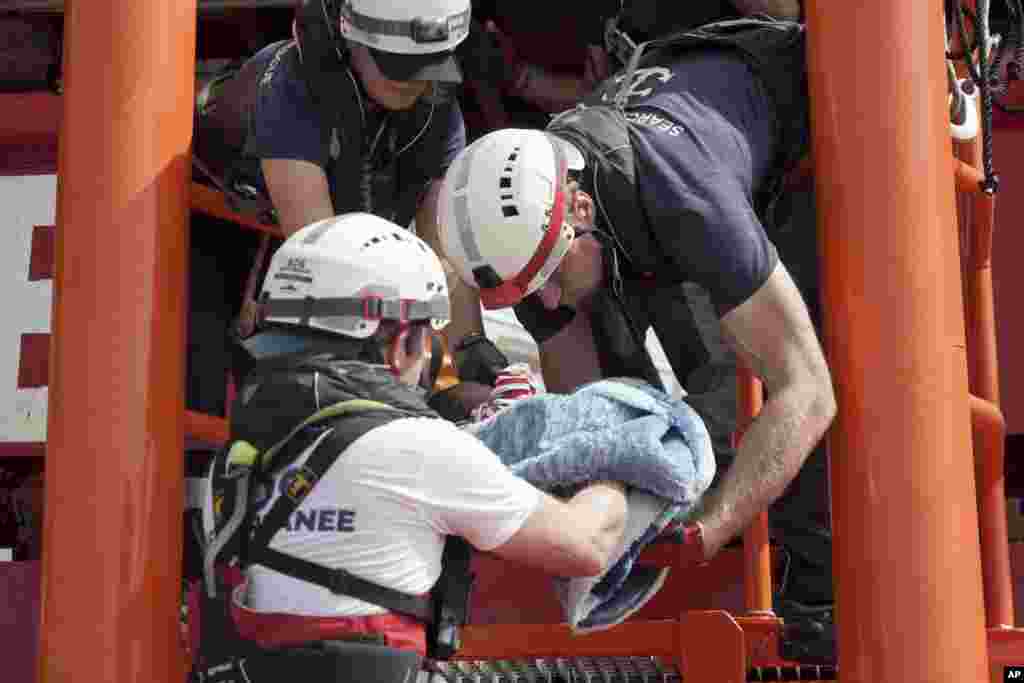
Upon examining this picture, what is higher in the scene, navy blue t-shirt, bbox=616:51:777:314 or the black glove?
navy blue t-shirt, bbox=616:51:777:314

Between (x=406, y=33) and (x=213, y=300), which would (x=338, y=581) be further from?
(x=213, y=300)

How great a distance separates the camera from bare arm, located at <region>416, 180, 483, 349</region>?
395 cm

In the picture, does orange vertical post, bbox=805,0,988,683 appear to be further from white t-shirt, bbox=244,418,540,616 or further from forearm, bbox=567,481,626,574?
white t-shirt, bbox=244,418,540,616

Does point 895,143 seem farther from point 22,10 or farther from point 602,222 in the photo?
point 22,10

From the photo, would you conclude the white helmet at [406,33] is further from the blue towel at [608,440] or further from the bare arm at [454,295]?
the blue towel at [608,440]

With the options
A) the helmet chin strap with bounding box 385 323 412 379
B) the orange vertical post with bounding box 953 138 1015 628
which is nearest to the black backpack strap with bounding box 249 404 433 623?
the helmet chin strap with bounding box 385 323 412 379

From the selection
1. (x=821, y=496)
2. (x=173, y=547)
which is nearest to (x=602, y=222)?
(x=821, y=496)

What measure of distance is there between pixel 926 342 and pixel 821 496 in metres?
0.67

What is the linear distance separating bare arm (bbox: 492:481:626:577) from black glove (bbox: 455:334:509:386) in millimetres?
874

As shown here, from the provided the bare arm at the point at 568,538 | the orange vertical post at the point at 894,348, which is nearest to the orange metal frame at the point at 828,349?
the orange vertical post at the point at 894,348

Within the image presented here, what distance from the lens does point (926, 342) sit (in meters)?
3.08

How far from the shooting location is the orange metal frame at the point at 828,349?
3.01 metres

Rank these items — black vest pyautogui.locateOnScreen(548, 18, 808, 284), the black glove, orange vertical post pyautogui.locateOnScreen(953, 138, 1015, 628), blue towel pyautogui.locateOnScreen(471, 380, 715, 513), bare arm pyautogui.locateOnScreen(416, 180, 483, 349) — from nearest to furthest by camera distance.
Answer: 1. blue towel pyautogui.locateOnScreen(471, 380, 715, 513)
2. black vest pyautogui.locateOnScreen(548, 18, 808, 284)
3. orange vertical post pyautogui.locateOnScreen(953, 138, 1015, 628)
4. the black glove
5. bare arm pyautogui.locateOnScreen(416, 180, 483, 349)

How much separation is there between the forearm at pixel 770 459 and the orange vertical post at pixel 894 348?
0.07 meters
